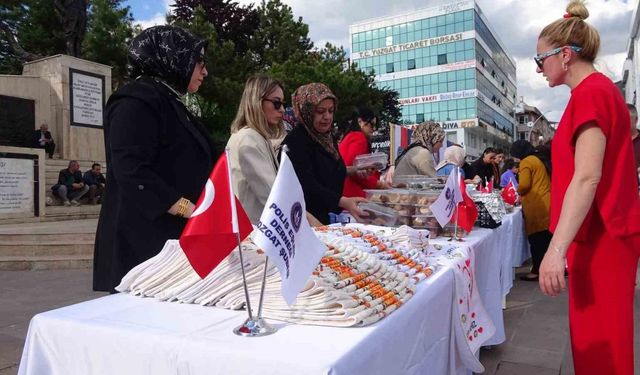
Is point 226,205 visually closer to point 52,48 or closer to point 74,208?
point 74,208

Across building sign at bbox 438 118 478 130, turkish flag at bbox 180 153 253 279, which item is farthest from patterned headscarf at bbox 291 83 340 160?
building sign at bbox 438 118 478 130

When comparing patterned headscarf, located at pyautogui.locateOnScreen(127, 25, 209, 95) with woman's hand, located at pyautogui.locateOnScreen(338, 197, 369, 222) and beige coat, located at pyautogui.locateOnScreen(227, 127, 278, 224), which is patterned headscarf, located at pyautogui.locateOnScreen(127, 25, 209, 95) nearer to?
beige coat, located at pyautogui.locateOnScreen(227, 127, 278, 224)

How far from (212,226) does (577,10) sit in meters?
1.63

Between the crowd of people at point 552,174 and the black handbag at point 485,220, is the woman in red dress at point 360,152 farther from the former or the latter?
the crowd of people at point 552,174

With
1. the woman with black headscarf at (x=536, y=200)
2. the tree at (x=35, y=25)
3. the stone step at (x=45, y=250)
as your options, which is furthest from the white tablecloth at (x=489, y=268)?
the tree at (x=35, y=25)

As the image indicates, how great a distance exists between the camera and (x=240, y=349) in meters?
1.06

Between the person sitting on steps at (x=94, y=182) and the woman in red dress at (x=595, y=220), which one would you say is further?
the person sitting on steps at (x=94, y=182)

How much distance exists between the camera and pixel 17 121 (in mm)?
12836

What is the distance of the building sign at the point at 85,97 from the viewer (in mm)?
14336

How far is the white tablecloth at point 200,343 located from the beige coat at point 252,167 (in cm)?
92

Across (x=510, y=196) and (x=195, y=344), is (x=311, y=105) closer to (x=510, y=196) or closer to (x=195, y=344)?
(x=195, y=344)

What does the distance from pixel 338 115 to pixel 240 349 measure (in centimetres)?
2288

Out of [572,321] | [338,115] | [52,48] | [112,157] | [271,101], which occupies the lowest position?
[572,321]

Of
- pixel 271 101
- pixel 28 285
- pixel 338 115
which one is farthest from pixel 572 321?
pixel 338 115
